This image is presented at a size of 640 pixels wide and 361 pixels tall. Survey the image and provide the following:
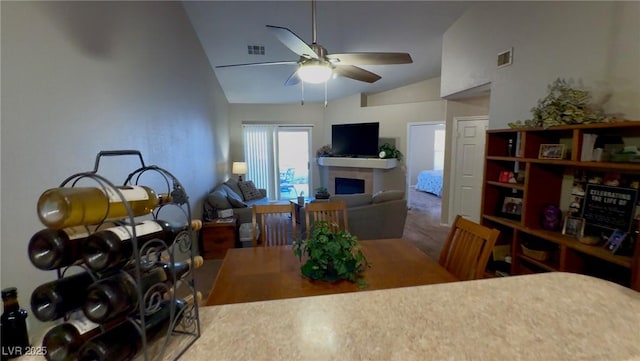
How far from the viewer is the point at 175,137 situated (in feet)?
9.86

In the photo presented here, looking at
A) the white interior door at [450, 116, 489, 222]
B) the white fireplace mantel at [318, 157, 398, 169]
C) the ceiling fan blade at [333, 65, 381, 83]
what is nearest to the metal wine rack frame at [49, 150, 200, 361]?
the ceiling fan blade at [333, 65, 381, 83]

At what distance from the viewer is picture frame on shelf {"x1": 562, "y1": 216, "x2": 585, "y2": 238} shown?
6.82 ft

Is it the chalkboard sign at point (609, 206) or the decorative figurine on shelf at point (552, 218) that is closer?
the chalkboard sign at point (609, 206)

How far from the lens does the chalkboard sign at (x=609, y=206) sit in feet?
5.96

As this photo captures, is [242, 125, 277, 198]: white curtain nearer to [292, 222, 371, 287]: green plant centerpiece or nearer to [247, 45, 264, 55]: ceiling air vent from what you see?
[247, 45, 264, 55]: ceiling air vent

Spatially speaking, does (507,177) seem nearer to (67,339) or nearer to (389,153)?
(67,339)

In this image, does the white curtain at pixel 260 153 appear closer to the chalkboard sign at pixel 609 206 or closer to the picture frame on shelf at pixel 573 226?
the picture frame on shelf at pixel 573 226

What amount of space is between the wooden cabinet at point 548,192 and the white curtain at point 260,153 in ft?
18.2

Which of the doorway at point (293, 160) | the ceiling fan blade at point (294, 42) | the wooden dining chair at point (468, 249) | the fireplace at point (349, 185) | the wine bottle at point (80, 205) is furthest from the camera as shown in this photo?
the doorway at point (293, 160)

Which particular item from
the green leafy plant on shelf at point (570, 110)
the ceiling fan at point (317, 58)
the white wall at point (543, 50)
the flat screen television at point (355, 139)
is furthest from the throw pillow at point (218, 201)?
the green leafy plant on shelf at point (570, 110)

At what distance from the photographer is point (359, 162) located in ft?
20.9

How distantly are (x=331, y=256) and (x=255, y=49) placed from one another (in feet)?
11.8

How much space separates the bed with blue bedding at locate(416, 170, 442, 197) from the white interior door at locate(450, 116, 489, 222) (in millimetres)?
2943

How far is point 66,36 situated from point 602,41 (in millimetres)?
3329
